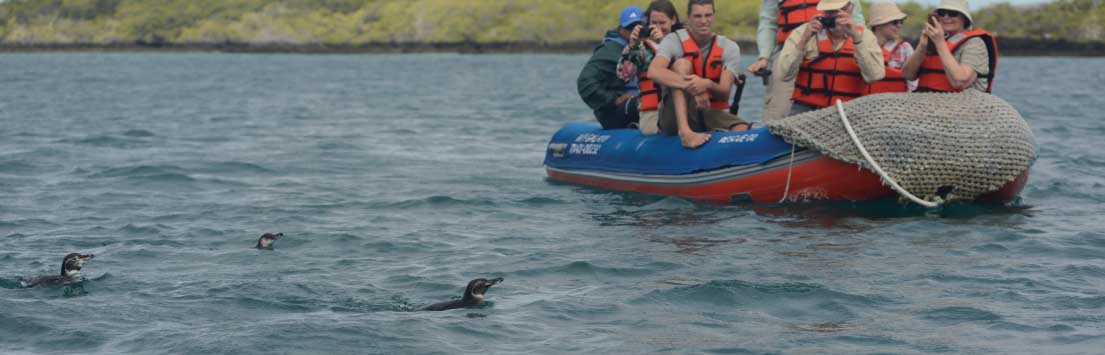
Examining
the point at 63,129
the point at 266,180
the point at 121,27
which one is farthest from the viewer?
the point at 121,27

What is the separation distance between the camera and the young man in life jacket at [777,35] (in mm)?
12289

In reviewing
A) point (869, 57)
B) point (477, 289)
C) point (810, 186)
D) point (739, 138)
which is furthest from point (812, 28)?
point (477, 289)

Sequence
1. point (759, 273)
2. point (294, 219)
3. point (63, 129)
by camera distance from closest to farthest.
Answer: point (759, 273) < point (294, 219) < point (63, 129)

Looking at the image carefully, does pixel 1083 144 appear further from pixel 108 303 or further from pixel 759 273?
pixel 108 303

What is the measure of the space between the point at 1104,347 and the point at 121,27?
500 feet

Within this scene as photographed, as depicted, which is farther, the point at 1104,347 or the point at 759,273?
the point at 759,273

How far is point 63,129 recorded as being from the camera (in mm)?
25062

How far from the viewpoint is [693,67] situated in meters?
12.3

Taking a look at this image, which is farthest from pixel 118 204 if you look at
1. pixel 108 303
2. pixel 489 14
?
pixel 489 14

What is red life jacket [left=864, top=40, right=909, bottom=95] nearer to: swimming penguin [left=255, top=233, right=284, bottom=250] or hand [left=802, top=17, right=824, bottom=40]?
hand [left=802, top=17, right=824, bottom=40]

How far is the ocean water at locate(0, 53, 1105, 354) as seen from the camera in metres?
7.81

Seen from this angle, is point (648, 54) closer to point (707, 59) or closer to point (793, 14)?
point (707, 59)

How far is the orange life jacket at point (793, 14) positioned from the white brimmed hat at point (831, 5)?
72cm

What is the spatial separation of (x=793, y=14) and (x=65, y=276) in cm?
669
